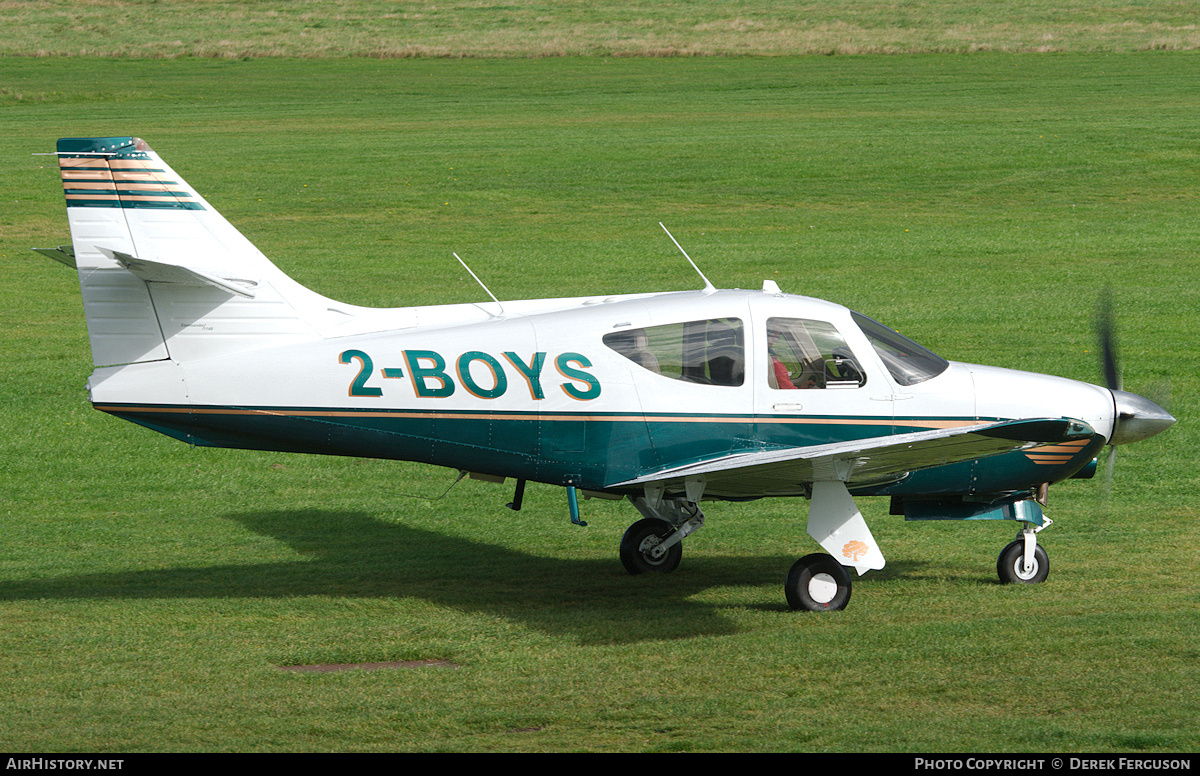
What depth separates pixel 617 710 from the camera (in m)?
7.54

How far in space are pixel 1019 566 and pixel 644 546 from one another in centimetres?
307

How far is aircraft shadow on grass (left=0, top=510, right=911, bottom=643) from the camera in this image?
966 cm

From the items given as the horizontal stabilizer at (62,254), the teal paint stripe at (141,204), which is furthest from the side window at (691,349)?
the horizontal stabilizer at (62,254)

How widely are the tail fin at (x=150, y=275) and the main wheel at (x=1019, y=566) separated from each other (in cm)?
585

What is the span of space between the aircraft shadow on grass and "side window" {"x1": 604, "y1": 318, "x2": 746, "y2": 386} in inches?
72.0

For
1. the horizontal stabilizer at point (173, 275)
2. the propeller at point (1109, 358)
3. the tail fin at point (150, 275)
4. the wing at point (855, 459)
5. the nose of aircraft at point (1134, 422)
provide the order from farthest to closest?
the propeller at point (1109, 358)
the nose of aircraft at point (1134, 422)
the tail fin at point (150, 275)
the horizontal stabilizer at point (173, 275)
the wing at point (855, 459)

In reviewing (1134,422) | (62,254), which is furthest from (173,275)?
(1134,422)

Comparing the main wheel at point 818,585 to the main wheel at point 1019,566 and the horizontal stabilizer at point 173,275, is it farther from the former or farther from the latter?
the horizontal stabilizer at point 173,275

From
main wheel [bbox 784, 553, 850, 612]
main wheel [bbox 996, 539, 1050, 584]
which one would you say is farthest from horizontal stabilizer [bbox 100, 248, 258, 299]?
main wheel [bbox 996, 539, 1050, 584]

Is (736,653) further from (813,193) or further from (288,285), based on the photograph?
(813,193)

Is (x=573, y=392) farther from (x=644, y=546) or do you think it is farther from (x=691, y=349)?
(x=644, y=546)

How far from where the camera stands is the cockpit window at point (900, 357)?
9.74 metres
